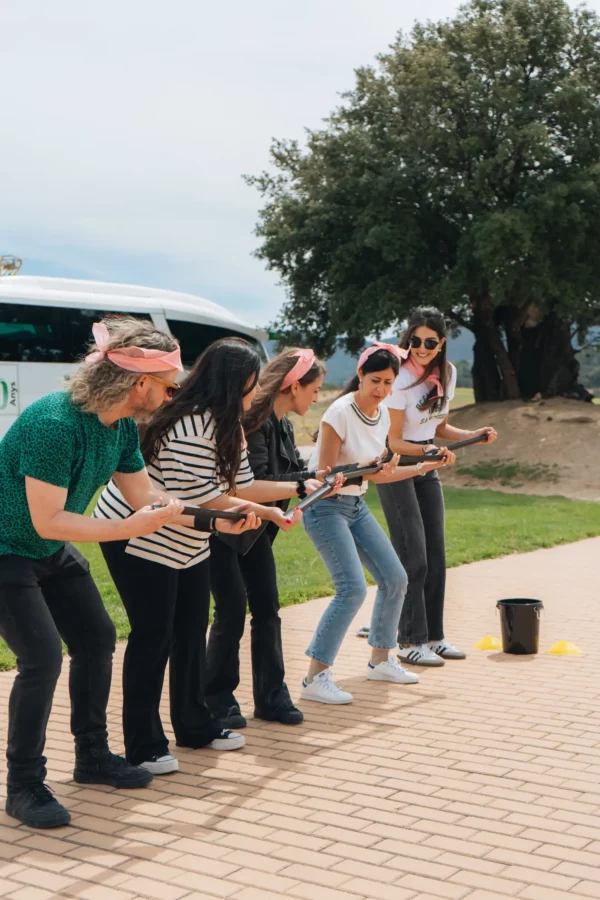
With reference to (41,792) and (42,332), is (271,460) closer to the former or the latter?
(41,792)

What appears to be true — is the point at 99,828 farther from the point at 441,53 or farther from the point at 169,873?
the point at 441,53

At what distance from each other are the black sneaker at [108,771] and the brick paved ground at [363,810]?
0.18 ft

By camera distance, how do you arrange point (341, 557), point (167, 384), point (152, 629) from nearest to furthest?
point (167, 384) → point (152, 629) → point (341, 557)

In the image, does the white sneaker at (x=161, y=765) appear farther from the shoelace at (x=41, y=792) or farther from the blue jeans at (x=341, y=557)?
the blue jeans at (x=341, y=557)

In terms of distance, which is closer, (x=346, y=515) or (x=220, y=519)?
(x=220, y=519)

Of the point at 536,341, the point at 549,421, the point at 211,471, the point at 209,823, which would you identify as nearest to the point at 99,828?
the point at 209,823

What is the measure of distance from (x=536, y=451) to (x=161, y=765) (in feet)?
76.6

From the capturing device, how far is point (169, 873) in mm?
3736

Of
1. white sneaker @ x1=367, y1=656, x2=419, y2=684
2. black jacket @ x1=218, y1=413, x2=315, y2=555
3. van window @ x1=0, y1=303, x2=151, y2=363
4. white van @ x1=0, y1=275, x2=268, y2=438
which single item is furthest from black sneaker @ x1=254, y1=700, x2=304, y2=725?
van window @ x1=0, y1=303, x2=151, y2=363

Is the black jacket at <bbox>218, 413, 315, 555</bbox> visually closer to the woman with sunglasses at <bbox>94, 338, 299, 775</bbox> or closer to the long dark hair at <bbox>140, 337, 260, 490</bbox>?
the woman with sunglasses at <bbox>94, 338, 299, 775</bbox>

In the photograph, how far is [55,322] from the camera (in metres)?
25.2

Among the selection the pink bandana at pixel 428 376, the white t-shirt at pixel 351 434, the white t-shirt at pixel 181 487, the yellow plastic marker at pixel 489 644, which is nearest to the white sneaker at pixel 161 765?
the white t-shirt at pixel 181 487

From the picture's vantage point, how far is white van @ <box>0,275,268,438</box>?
24.4 meters

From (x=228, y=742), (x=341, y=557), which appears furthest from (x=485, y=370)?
(x=228, y=742)
